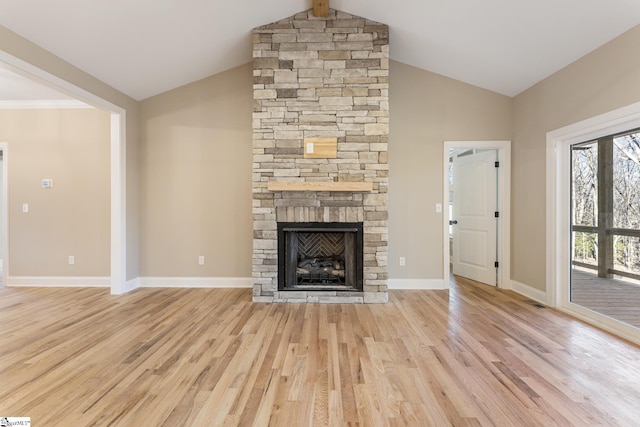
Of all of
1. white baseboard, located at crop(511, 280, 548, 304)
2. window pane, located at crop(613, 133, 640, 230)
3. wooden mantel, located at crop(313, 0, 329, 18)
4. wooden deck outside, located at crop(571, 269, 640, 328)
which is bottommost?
white baseboard, located at crop(511, 280, 548, 304)

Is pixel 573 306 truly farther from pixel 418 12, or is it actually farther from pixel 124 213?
pixel 124 213

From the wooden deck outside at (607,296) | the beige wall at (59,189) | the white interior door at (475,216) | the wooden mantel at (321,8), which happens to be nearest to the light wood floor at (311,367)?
the wooden deck outside at (607,296)

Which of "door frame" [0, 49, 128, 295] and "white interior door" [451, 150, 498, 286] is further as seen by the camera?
"white interior door" [451, 150, 498, 286]

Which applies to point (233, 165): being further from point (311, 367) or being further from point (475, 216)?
point (475, 216)

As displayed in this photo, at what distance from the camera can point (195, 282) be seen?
4426 mm

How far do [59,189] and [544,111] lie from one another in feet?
21.5

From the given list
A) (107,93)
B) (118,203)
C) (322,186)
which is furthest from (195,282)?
(107,93)

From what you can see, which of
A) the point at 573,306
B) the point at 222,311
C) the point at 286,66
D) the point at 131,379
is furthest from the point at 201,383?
the point at 573,306

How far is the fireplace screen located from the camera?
376cm

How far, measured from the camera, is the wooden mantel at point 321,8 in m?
3.43

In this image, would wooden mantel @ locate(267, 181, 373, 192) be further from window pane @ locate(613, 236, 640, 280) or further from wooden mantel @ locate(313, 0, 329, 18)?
window pane @ locate(613, 236, 640, 280)

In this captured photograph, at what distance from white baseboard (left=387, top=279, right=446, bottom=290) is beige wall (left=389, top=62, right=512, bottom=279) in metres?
0.06

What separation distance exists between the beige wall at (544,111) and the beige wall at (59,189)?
5733 mm

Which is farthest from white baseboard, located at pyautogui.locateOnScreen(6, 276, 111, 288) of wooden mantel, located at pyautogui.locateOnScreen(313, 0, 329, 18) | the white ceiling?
wooden mantel, located at pyautogui.locateOnScreen(313, 0, 329, 18)
